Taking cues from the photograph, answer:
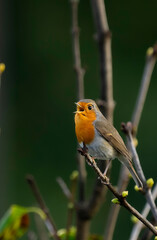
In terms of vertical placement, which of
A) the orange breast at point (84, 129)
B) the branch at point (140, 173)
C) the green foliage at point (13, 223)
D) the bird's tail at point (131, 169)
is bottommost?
the green foliage at point (13, 223)

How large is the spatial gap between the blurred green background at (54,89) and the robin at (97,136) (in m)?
4.08

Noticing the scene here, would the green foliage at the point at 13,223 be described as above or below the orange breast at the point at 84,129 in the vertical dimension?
below

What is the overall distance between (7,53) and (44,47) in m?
0.67

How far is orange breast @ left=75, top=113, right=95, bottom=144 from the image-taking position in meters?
1.84

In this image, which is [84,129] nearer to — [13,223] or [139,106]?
[139,106]

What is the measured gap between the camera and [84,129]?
6.27 feet

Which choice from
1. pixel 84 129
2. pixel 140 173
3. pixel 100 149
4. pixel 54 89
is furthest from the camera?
pixel 54 89

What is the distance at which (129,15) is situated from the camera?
8734 mm

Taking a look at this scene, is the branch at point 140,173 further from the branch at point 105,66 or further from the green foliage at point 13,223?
the green foliage at point 13,223

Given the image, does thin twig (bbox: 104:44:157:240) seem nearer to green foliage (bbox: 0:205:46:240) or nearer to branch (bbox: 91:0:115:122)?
branch (bbox: 91:0:115:122)

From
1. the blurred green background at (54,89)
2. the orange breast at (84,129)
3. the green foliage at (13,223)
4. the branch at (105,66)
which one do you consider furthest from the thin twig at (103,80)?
the blurred green background at (54,89)

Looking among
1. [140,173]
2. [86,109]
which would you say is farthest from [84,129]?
[140,173]

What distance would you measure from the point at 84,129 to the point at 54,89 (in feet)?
20.5

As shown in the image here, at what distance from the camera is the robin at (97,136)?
1.92 meters
